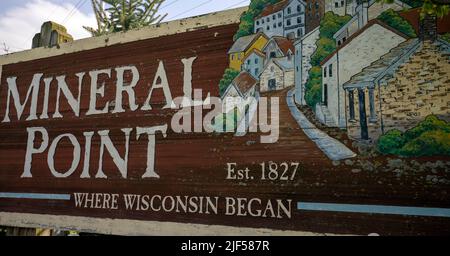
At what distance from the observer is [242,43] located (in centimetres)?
474

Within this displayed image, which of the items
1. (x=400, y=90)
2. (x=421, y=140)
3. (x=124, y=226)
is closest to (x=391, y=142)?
(x=421, y=140)

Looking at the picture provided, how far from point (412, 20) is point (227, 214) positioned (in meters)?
2.77

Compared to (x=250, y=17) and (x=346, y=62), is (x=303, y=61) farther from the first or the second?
(x=250, y=17)

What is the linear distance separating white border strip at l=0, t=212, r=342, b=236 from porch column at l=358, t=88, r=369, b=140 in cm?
109

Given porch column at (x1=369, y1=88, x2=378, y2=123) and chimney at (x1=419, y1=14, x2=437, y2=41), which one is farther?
porch column at (x1=369, y1=88, x2=378, y2=123)

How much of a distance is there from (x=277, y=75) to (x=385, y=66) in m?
1.14

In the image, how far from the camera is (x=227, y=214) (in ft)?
14.7

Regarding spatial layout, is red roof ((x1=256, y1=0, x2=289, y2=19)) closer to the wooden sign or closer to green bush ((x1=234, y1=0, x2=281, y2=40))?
green bush ((x1=234, y1=0, x2=281, y2=40))

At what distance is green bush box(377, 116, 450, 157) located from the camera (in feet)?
11.7

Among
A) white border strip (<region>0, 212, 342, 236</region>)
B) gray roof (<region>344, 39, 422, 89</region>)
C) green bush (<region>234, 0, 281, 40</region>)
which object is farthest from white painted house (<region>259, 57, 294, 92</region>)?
white border strip (<region>0, 212, 342, 236</region>)

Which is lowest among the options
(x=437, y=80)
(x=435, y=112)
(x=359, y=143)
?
(x=359, y=143)

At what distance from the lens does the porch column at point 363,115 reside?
3889 millimetres
